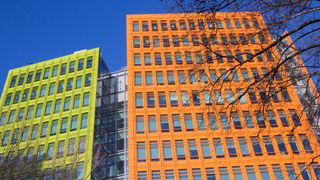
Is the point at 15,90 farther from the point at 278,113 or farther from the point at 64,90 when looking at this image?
the point at 278,113

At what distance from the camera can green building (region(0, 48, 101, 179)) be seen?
4459 cm

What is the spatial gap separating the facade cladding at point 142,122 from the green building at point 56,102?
15 centimetres

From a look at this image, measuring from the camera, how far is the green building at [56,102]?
44.6m

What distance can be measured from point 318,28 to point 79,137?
40.4 m

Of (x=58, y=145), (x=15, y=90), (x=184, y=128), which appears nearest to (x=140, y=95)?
(x=184, y=128)

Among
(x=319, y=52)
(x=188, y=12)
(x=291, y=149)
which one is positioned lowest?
(x=319, y=52)

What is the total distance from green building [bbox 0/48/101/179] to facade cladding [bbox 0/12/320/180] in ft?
Result: 0.49

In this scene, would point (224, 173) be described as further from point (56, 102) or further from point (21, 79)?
point (21, 79)

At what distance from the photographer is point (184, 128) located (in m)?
42.4

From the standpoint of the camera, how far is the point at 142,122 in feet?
141

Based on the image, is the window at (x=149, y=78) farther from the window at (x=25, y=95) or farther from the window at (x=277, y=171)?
the window at (x=25, y=95)

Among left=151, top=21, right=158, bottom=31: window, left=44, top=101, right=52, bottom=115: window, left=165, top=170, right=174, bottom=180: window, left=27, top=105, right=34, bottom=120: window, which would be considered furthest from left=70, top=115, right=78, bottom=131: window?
left=151, top=21, right=158, bottom=31: window

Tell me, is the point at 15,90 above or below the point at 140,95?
above

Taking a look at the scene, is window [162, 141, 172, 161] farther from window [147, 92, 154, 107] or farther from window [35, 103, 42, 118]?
window [35, 103, 42, 118]
